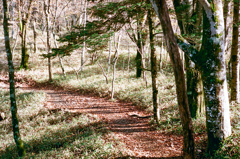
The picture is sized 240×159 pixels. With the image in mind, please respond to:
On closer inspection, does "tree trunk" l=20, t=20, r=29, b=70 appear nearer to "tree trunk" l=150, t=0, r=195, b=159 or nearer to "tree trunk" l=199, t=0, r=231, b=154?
"tree trunk" l=150, t=0, r=195, b=159

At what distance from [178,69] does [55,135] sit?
6.90 metres

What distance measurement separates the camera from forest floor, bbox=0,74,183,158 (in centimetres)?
633

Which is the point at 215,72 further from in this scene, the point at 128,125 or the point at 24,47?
the point at 24,47

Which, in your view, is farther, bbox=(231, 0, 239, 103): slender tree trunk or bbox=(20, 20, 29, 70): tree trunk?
bbox=(20, 20, 29, 70): tree trunk

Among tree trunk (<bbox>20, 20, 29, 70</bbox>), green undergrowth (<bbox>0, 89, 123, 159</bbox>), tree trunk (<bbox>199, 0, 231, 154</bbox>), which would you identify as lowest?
green undergrowth (<bbox>0, 89, 123, 159</bbox>)

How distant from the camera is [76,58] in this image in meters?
28.0

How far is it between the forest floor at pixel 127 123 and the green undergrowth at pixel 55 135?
2.02ft

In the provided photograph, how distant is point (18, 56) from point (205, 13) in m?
29.0

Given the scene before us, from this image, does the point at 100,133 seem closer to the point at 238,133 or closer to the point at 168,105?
the point at 168,105

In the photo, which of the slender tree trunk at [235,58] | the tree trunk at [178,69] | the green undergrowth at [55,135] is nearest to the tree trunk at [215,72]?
the tree trunk at [178,69]

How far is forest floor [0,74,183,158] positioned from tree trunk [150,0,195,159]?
1457mm

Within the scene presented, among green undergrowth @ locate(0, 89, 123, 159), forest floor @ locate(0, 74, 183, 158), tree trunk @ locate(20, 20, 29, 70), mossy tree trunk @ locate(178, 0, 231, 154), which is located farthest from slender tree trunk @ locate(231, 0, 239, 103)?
tree trunk @ locate(20, 20, 29, 70)

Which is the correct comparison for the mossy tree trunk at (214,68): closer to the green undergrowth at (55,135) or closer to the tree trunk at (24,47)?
the green undergrowth at (55,135)

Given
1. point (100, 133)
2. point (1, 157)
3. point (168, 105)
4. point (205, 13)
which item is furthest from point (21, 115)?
point (205, 13)
